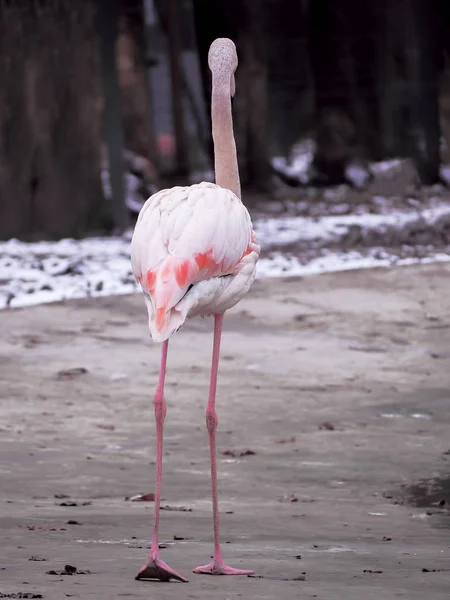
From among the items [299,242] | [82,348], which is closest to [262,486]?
[82,348]

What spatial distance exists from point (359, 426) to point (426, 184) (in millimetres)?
14817

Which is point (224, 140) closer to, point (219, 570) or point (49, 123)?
point (219, 570)

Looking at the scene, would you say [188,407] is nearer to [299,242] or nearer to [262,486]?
[262,486]

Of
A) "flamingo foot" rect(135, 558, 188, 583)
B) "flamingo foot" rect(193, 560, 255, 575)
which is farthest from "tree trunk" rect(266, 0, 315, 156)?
"flamingo foot" rect(135, 558, 188, 583)

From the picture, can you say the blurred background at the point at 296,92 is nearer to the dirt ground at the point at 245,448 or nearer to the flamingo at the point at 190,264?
the dirt ground at the point at 245,448

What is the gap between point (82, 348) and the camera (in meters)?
9.02

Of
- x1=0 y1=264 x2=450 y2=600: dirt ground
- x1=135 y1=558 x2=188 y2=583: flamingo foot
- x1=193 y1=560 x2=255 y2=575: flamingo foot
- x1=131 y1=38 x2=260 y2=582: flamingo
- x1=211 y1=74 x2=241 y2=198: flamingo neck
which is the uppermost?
x1=211 y1=74 x2=241 y2=198: flamingo neck

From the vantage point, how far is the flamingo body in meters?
4.53

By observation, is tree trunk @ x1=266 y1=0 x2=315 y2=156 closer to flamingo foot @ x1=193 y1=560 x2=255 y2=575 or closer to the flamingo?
the flamingo

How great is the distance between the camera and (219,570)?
432cm

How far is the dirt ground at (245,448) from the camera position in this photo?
4348 mm

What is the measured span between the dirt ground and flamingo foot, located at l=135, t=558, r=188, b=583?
0.06m

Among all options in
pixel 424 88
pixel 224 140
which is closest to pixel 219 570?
pixel 224 140

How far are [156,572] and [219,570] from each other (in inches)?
9.2
